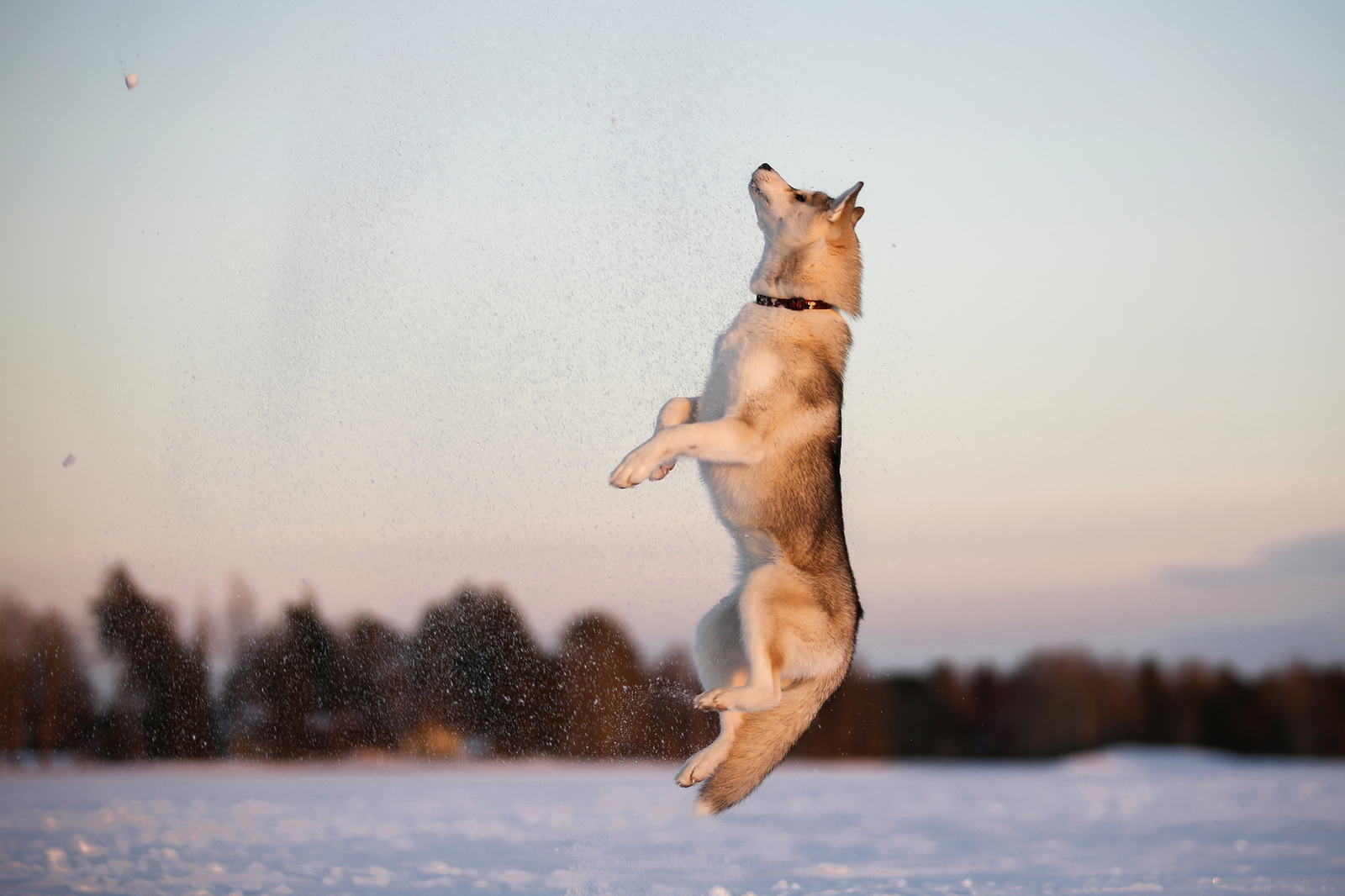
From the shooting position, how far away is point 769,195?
6.37 m

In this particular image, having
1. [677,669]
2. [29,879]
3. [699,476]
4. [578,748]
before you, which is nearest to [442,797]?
[29,879]

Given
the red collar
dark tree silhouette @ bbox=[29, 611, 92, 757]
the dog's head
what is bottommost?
dark tree silhouette @ bbox=[29, 611, 92, 757]

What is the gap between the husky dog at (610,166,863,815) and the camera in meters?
5.82

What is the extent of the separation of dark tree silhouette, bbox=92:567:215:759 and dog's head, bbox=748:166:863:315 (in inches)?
503

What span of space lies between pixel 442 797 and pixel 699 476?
2112cm

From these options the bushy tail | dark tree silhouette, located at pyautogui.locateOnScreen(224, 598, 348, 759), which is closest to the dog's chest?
the bushy tail

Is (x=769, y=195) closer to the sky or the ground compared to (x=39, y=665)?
closer to the sky

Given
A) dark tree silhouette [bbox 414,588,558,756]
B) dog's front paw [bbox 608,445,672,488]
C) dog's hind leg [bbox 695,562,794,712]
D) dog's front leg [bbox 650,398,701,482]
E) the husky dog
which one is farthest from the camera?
dark tree silhouette [bbox 414,588,558,756]

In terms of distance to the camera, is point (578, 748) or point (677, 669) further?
point (578, 748)

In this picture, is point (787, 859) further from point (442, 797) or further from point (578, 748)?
point (442, 797)

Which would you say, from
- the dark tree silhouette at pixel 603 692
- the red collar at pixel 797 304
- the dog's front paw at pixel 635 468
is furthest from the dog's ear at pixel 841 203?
the dark tree silhouette at pixel 603 692

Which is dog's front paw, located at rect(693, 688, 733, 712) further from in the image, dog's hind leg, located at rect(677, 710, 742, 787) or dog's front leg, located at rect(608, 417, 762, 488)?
dog's front leg, located at rect(608, 417, 762, 488)

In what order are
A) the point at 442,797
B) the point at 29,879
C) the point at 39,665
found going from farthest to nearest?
the point at 442,797
the point at 39,665
the point at 29,879

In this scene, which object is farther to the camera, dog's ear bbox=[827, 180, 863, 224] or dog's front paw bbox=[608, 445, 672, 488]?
dog's ear bbox=[827, 180, 863, 224]
